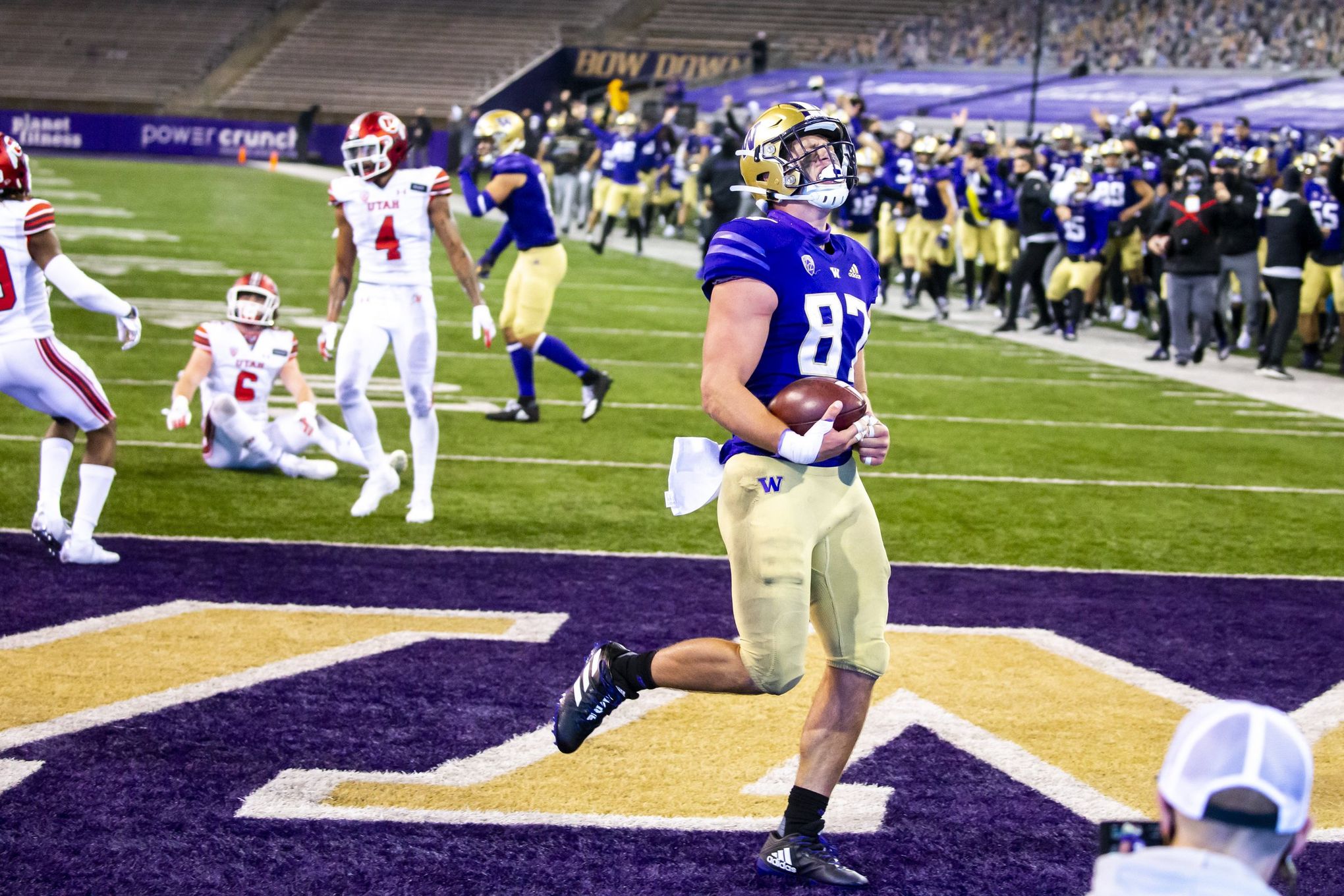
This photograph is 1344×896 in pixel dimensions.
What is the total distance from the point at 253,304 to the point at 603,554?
2.71 metres

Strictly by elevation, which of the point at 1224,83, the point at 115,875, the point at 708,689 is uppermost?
the point at 1224,83

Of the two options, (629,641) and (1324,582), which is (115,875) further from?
(1324,582)

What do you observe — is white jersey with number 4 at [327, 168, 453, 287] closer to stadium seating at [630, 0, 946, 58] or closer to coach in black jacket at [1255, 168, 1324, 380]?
coach in black jacket at [1255, 168, 1324, 380]

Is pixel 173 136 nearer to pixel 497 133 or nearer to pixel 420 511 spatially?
pixel 497 133

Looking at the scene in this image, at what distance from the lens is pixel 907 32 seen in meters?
43.2

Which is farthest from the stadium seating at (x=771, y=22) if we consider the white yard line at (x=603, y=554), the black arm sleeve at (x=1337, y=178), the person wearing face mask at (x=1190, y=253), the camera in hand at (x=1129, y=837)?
the camera in hand at (x=1129, y=837)

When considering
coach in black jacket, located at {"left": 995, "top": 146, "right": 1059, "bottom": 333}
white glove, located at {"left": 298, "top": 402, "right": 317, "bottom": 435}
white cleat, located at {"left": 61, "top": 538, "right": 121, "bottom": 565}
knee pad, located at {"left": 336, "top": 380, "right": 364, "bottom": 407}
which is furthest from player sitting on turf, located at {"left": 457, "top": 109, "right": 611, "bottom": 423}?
coach in black jacket, located at {"left": 995, "top": 146, "right": 1059, "bottom": 333}

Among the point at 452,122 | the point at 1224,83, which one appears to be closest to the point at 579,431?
the point at 1224,83

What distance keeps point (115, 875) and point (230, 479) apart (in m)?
5.26

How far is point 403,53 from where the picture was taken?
4941 cm

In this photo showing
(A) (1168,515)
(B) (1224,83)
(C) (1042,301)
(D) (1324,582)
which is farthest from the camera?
(B) (1224,83)

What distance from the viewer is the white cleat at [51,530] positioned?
6688 mm

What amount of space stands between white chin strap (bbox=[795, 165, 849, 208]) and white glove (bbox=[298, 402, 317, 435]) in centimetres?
518

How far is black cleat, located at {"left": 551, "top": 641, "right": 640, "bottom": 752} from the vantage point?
13.8ft
